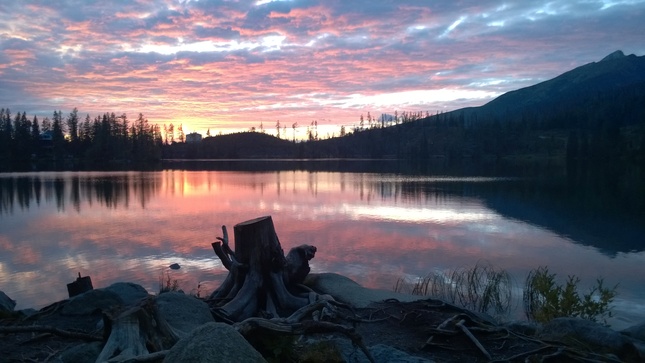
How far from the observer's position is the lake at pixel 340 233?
57.1 feet

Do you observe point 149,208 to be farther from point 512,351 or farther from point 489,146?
point 489,146

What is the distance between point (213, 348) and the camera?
414cm

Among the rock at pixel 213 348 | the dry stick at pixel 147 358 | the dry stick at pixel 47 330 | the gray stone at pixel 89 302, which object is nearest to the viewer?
the rock at pixel 213 348

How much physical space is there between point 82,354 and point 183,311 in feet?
7.49

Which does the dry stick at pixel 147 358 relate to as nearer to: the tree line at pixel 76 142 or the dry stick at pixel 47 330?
the dry stick at pixel 47 330

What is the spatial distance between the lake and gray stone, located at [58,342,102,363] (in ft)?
29.8

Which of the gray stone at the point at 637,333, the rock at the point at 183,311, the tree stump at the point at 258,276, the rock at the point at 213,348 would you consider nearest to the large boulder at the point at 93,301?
the rock at the point at 183,311

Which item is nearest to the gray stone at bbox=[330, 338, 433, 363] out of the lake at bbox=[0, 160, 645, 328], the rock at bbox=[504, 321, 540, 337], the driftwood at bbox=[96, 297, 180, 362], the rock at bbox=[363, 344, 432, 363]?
the rock at bbox=[363, 344, 432, 363]

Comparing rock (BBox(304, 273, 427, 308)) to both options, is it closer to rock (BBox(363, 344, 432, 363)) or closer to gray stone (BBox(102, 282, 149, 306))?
rock (BBox(363, 344, 432, 363))

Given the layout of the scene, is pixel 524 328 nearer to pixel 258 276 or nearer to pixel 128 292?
pixel 258 276

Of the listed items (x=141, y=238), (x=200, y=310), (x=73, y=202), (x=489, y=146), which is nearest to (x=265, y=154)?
(x=489, y=146)

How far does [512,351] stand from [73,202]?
38.1 metres

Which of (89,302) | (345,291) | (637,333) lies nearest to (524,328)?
(637,333)

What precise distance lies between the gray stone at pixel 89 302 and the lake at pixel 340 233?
17.1 feet
